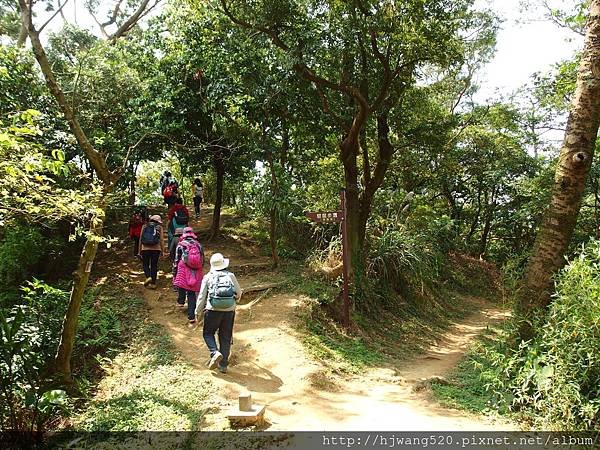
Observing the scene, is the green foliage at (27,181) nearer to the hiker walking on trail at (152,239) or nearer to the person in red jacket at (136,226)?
the hiker walking on trail at (152,239)

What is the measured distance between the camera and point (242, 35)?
9766mm

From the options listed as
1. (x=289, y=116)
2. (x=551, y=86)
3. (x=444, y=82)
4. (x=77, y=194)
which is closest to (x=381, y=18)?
(x=289, y=116)

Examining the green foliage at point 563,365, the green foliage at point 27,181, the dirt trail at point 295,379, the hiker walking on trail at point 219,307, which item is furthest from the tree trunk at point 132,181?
the green foliage at point 563,365

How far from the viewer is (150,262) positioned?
9789 millimetres

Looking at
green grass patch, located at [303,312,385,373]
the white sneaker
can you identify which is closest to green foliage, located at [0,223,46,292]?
the white sneaker

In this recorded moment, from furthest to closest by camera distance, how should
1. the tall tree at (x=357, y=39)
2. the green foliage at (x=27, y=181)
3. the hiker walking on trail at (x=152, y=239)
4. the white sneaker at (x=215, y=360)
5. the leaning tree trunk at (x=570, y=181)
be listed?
1. the hiker walking on trail at (x=152, y=239)
2. the tall tree at (x=357, y=39)
3. the white sneaker at (x=215, y=360)
4. the leaning tree trunk at (x=570, y=181)
5. the green foliage at (x=27, y=181)

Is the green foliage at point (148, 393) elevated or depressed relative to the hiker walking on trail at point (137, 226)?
depressed

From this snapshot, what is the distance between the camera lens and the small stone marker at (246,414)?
4.64 m

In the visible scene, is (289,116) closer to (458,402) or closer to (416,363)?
(416,363)

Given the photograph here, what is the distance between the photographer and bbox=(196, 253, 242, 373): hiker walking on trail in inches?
241

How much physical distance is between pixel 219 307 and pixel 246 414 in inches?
68.7

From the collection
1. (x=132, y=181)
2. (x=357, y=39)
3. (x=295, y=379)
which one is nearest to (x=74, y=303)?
(x=295, y=379)

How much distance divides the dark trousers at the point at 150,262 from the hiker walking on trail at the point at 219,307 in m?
3.51

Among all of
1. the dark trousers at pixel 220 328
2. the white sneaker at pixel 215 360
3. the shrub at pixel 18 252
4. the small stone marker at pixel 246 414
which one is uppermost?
the shrub at pixel 18 252
